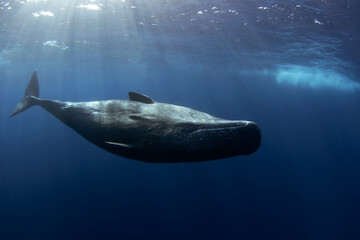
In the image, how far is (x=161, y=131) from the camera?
2.88 m

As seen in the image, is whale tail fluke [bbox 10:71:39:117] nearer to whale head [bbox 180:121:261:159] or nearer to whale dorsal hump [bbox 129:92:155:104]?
whale dorsal hump [bbox 129:92:155:104]

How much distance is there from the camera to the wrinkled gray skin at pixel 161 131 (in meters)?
2.39

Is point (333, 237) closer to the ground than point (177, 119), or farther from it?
closer to the ground

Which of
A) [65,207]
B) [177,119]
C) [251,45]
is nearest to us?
[177,119]

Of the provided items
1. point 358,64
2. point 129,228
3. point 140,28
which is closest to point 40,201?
point 129,228

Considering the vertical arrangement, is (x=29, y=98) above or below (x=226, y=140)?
below

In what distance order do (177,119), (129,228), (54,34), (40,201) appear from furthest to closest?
(54,34), (40,201), (129,228), (177,119)

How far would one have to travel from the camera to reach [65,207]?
72.3ft

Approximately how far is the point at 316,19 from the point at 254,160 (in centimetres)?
2183

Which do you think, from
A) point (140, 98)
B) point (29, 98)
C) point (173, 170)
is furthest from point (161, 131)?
point (173, 170)

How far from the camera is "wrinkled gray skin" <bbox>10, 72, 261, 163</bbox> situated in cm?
239

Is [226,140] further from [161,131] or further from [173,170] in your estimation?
[173,170]

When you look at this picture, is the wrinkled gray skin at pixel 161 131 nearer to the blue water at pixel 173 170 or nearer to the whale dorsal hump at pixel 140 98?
the whale dorsal hump at pixel 140 98

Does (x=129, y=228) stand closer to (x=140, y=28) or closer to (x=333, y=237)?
(x=140, y=28)
